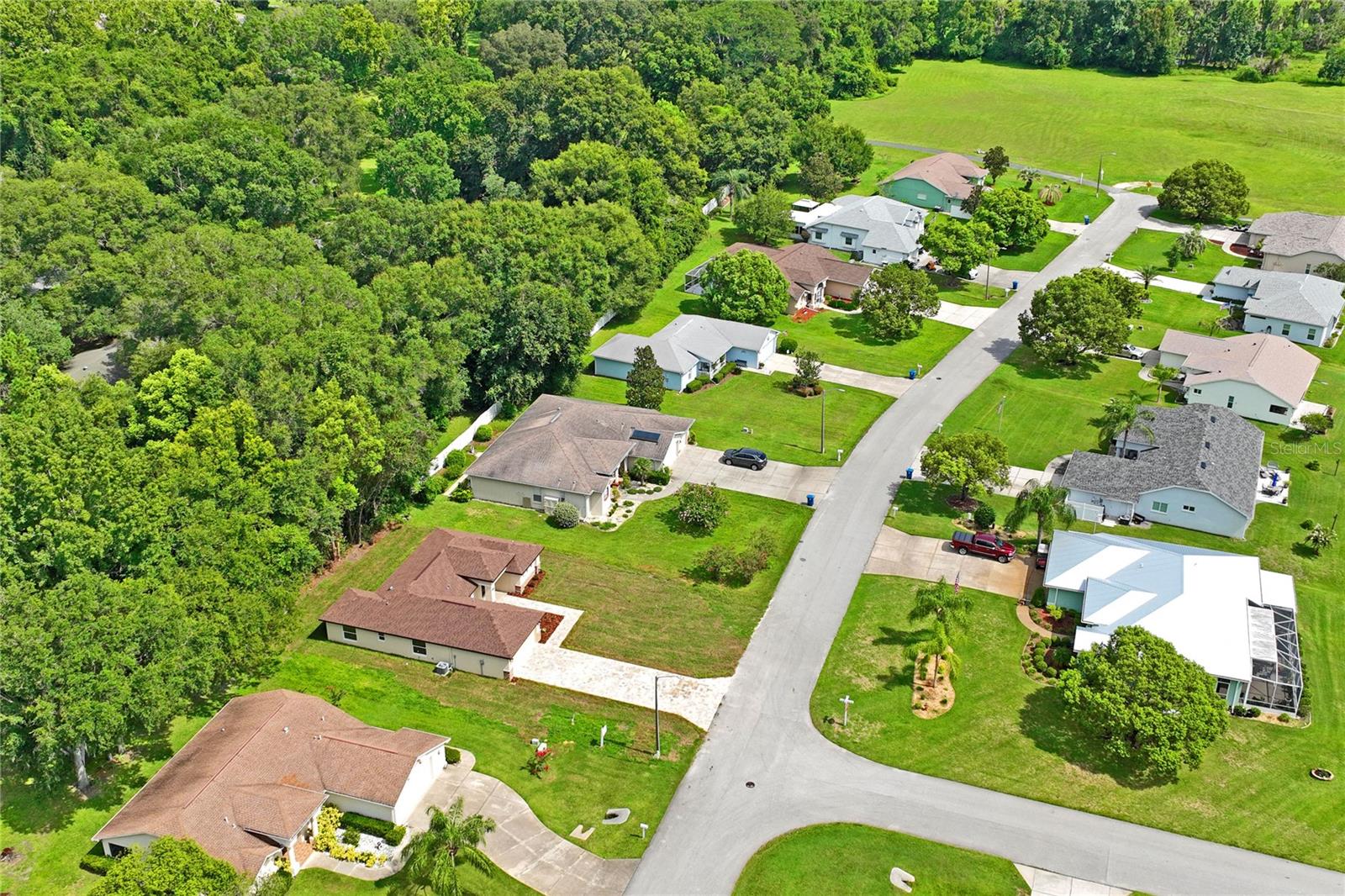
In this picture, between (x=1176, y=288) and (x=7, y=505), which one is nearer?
(x=7, y=505)

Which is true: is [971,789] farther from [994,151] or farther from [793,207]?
[994,151]

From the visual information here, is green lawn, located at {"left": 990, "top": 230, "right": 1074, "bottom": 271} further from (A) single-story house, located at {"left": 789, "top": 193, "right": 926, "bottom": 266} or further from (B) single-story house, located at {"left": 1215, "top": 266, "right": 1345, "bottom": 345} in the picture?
(B) single-story house, located at {"left": 1215, "top": 266, "right": 1345, "bottom": 345}

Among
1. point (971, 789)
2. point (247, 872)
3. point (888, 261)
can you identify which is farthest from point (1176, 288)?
point (247, 872)

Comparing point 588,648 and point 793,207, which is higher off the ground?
point 793,207

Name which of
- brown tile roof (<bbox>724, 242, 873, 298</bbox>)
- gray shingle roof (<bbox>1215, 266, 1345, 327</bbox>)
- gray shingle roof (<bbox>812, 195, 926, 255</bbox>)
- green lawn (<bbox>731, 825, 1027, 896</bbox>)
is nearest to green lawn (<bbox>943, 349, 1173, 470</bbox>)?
gray shingle roof (<bbox>1215, 266, 1345, 327</bbox>)

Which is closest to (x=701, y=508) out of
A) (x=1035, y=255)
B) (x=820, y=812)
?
(x=820, y=812)

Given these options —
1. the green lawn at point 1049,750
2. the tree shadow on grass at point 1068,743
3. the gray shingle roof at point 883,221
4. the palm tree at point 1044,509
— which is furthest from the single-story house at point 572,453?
the gray shingle roof at point 883,221

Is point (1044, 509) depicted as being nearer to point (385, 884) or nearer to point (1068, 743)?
point (1068, 743)

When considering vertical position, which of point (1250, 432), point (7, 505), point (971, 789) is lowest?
point (971, 789)
